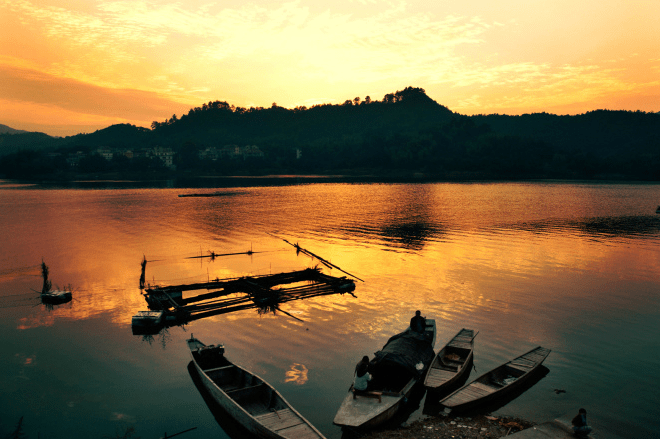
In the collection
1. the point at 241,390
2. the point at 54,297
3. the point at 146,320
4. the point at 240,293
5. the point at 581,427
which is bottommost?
the point at 240,293

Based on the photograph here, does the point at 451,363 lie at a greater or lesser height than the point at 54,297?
greater

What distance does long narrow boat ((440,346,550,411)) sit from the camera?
16.3 m

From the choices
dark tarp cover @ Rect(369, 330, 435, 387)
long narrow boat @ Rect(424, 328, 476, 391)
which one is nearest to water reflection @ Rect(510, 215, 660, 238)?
long narrow boat @ Rect(424, 328, 476, 391)

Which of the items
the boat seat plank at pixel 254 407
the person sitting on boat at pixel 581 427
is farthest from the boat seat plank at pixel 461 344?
the boat seat plank at pixel 254 407

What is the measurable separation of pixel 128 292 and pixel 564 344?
32.9 metres

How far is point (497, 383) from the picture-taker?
18.1 metres

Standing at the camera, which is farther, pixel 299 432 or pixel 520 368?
pixel 520 368

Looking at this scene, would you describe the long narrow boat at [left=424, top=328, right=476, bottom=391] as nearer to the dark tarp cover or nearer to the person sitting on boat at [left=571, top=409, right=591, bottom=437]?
the dark tarp cover

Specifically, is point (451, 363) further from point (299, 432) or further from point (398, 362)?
point (299, 432)

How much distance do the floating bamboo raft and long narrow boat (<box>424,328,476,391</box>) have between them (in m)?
13.5

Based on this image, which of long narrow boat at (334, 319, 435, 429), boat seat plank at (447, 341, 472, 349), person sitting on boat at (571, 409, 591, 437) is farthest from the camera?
boat seat plank at (447, 341, 472, 349)

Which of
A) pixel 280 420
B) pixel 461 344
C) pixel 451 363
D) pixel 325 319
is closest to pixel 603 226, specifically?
pixel 461 344

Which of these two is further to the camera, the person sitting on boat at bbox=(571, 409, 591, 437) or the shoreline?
the shoreline

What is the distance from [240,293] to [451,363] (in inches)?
771
